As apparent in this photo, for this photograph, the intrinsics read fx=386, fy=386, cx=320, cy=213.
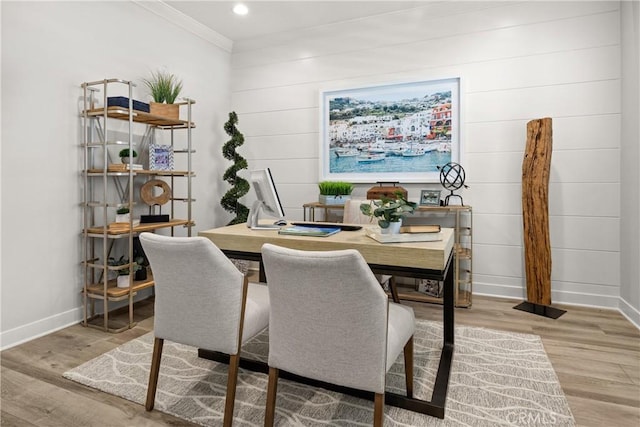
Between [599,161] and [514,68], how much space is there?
3.42 ft

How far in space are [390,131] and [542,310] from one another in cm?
202

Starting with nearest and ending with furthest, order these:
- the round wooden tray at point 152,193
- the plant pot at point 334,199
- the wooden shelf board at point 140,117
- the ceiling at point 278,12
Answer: the wooden shelf board at point 140,117 → the round wooden tray at point 152,193 → the ceiling at point 278,12 → the plant pot at point 334,199

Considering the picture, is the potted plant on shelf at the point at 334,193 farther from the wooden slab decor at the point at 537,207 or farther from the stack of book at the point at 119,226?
the stack of book at the point at 119,226

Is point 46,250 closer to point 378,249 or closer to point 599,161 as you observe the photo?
point 378,249

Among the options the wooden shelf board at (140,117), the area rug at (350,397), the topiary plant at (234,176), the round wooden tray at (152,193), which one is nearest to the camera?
the area rug at (350,397)

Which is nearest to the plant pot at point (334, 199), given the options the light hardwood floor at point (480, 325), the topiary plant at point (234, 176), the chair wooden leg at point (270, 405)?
the topiary plant at point (234, 176)

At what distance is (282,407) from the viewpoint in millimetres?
1801

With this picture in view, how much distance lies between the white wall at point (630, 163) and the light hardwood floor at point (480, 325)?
237 mm

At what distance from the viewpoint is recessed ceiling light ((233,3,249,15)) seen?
357 cm

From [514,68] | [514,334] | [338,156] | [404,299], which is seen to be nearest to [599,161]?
[514,68]

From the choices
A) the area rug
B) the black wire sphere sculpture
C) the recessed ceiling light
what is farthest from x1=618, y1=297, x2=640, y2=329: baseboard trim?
the recessed ceiling light

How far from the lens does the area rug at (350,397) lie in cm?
171

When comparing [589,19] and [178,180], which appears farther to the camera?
[178,180]

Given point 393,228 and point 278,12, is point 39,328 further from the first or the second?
point 278,12
